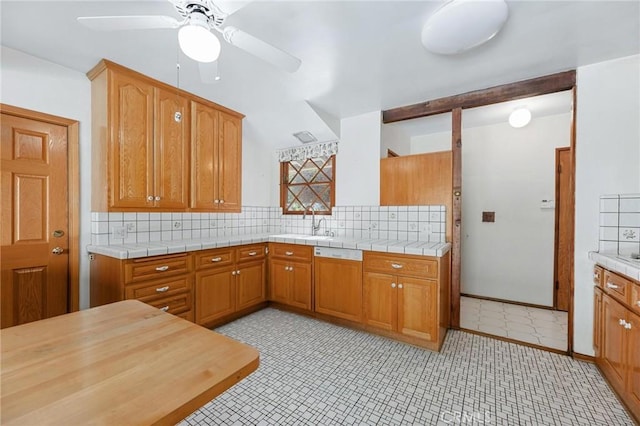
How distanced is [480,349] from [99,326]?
266 cm

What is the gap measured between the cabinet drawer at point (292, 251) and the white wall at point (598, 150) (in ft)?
7.67

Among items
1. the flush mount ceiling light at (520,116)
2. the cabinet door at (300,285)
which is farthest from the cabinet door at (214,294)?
the flush mount ceiling light at (520,116)

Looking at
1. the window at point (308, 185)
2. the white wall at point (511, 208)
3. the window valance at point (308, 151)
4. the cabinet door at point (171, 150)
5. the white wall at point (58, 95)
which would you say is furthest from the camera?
the window at point (308, 185)

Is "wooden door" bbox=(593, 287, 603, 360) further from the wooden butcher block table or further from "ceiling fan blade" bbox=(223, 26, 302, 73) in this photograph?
"ceiling fan blade" bbox=(223, 26, 302, 73)

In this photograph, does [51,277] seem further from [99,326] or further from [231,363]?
[231,363]

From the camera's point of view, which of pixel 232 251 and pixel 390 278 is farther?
pixel 232 251

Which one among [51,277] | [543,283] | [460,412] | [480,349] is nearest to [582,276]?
[480,349]

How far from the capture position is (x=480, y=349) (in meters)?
2.35

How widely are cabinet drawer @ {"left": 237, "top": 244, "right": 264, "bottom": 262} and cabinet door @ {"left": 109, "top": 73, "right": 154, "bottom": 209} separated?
962 mm

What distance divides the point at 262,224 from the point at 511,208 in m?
3.26

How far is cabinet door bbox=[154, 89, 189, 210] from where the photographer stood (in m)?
2.53

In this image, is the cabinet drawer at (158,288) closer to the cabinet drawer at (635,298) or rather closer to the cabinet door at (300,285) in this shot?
the cabinet door at (300,285)

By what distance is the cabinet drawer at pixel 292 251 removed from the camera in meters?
2.98

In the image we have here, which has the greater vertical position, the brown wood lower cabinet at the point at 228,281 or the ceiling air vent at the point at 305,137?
the ceiling air vent at the point at 305,137
